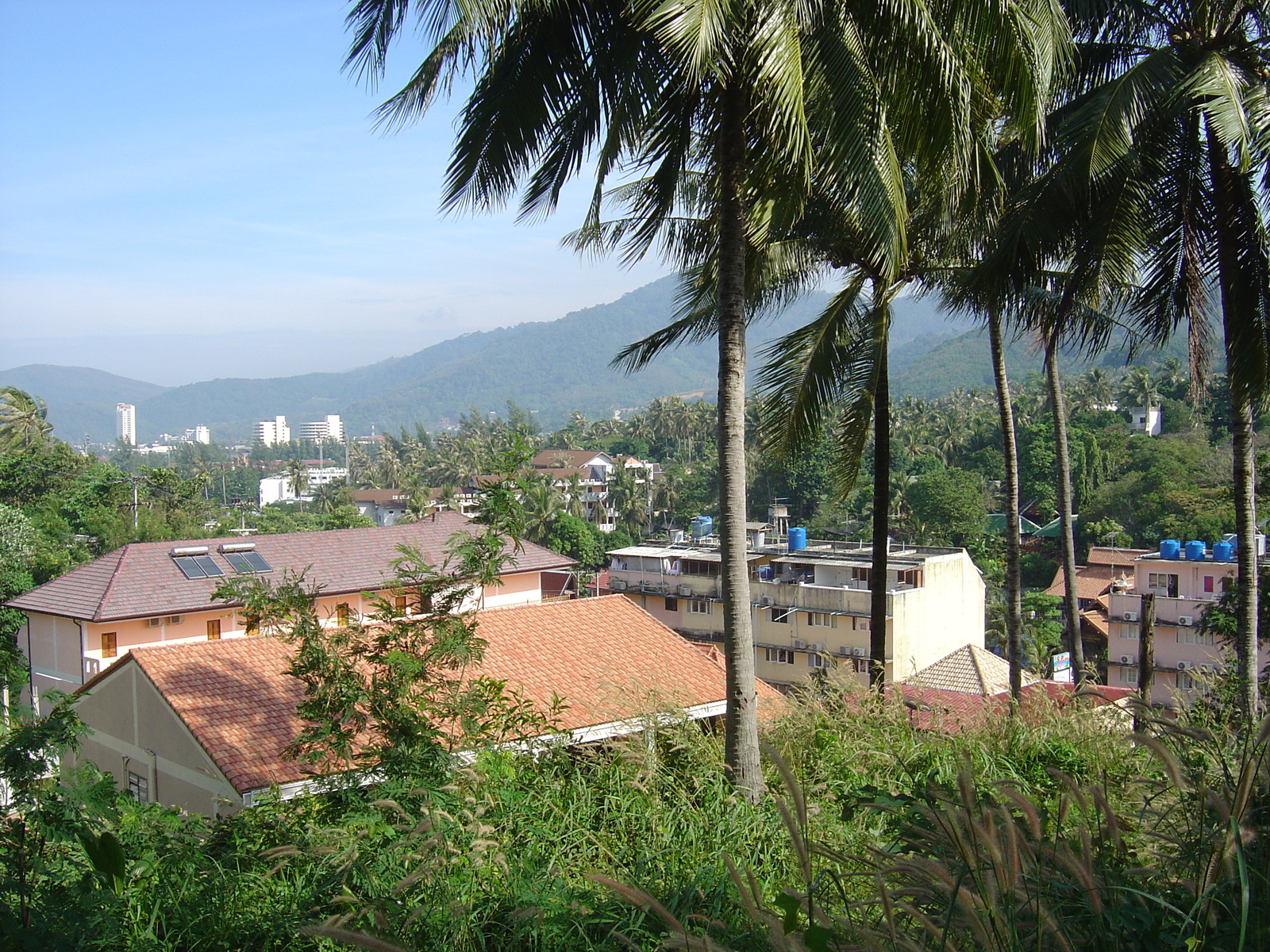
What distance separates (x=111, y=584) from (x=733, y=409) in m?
22.2

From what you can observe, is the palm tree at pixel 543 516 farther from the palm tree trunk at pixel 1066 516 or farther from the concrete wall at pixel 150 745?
the palm tree trunk at pixel 1066 516

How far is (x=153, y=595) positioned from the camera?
23984mm

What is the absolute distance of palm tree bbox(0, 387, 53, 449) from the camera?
51656 mm

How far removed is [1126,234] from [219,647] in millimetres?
11422

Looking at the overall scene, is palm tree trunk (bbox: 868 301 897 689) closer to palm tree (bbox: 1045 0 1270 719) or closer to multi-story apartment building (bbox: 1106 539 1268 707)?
palm tree (bbox: 1045 0 1270 719)

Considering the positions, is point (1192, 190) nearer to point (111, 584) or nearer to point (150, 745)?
point (150, 745)

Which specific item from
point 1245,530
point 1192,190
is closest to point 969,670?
point 1245,530

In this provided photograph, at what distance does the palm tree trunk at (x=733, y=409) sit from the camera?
20.8 ft

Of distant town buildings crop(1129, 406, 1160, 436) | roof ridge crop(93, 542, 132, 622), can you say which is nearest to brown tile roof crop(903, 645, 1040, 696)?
roof ridge crop(93, 542, 132, 622)

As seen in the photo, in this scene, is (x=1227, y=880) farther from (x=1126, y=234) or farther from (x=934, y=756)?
(x=1126, y=234)

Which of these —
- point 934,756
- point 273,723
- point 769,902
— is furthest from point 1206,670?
point 273,723

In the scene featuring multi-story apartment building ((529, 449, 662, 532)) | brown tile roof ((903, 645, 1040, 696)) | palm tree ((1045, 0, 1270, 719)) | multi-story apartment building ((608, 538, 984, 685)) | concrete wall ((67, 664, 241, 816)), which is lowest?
brown tile roof ((903, 645, 1040, 696))

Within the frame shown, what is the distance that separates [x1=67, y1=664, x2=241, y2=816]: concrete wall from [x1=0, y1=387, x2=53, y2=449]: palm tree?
1817 inches

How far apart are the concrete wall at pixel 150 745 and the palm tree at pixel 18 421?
46.1 metres
